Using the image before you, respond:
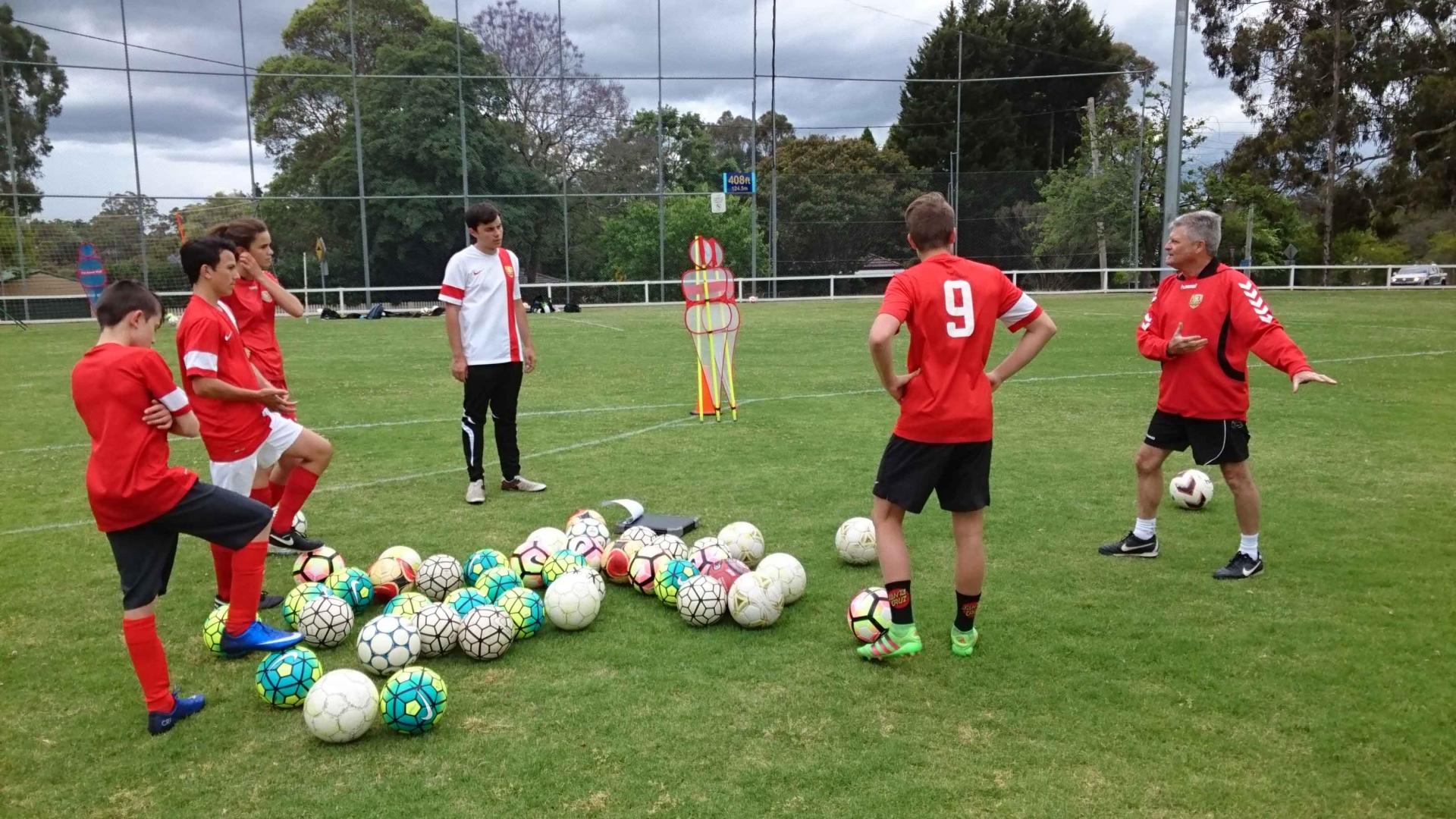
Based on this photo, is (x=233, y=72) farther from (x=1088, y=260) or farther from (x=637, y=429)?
(x=1088, y=260)

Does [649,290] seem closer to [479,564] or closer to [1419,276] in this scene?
[479,564]

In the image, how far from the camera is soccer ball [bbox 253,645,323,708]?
Answer: 147 inches

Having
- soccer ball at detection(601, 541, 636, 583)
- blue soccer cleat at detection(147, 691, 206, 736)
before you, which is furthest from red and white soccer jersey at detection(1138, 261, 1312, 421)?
blue soccer cleat at detection(147, 691, 206, 736)

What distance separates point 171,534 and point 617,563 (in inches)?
83.3

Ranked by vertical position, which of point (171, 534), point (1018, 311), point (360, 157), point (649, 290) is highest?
point (360, 157)

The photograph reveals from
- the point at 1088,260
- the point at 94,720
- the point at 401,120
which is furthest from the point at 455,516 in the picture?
the point at 1088,260

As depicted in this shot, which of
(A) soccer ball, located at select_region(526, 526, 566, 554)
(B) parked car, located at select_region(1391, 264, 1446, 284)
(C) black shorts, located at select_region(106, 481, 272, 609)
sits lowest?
(A) soccer ball, located at select_region(526, 526, 566, 554)

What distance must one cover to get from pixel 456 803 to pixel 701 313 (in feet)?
24.0

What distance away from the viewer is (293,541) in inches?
227

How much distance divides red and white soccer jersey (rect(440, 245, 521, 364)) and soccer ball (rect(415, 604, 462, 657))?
2.88m

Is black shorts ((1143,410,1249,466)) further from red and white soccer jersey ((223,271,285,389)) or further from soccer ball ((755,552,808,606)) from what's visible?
red and white soccer jersey ((223,271,285,389))

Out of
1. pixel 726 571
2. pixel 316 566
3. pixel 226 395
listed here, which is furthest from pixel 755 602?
pixel 226 395

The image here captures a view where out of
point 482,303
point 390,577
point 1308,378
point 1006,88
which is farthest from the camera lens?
point 1006,88

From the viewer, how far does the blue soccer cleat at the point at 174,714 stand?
3568mm
